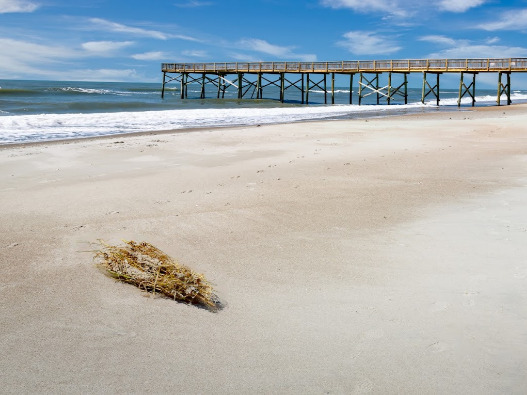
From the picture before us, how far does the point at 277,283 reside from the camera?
378cm

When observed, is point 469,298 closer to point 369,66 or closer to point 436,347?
point 436,347

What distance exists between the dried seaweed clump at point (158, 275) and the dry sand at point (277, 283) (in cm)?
10

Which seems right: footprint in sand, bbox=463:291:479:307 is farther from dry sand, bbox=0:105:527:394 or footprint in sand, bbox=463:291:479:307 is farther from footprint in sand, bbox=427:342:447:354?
footprint in sand, bbox=427:342:447:354

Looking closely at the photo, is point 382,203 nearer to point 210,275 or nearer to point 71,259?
point 210,275

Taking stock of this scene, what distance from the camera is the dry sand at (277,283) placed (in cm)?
267

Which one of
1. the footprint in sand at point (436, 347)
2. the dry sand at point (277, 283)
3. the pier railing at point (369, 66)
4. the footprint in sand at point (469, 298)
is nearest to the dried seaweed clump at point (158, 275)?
the dry sand at point (277, 283)

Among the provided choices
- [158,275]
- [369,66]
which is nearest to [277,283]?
[158,275]

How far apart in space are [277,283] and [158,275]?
87 cm

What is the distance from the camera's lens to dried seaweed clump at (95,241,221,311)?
11.2ft

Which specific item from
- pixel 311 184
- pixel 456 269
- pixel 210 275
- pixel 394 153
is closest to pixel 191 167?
pixel 311 184

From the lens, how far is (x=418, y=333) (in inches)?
120

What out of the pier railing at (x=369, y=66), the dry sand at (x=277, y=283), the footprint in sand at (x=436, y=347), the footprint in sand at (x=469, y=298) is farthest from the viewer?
the pier railing at (x=369, y=66)

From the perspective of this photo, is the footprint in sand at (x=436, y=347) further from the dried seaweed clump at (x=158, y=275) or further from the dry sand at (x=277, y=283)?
the dried seaweed clump at (x=158, y=275)

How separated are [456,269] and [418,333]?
113 cm
